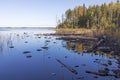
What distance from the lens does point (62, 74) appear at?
20.4 meters

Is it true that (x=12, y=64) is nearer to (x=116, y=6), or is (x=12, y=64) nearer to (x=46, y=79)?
(x=46, y=79)

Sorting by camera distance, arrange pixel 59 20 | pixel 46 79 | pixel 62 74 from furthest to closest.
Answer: pixel 59 20
pixel 62 74
pixel 46 79

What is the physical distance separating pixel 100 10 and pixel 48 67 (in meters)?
74.6

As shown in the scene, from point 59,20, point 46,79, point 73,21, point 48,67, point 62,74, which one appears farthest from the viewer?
point 59,20

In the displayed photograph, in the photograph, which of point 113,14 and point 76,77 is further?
point 113,14

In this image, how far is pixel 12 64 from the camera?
25.5 metres

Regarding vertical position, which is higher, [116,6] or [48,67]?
[116,6]

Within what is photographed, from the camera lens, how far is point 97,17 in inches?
3659

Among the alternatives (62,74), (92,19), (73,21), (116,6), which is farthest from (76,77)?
(73,21)

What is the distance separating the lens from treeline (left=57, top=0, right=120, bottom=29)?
3354 inches

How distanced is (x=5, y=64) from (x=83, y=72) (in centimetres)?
987

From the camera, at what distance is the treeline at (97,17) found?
8519cm

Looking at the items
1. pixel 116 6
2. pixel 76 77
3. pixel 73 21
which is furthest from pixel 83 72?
pixel 73 21

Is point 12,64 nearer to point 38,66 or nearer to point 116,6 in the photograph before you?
point 38,66
